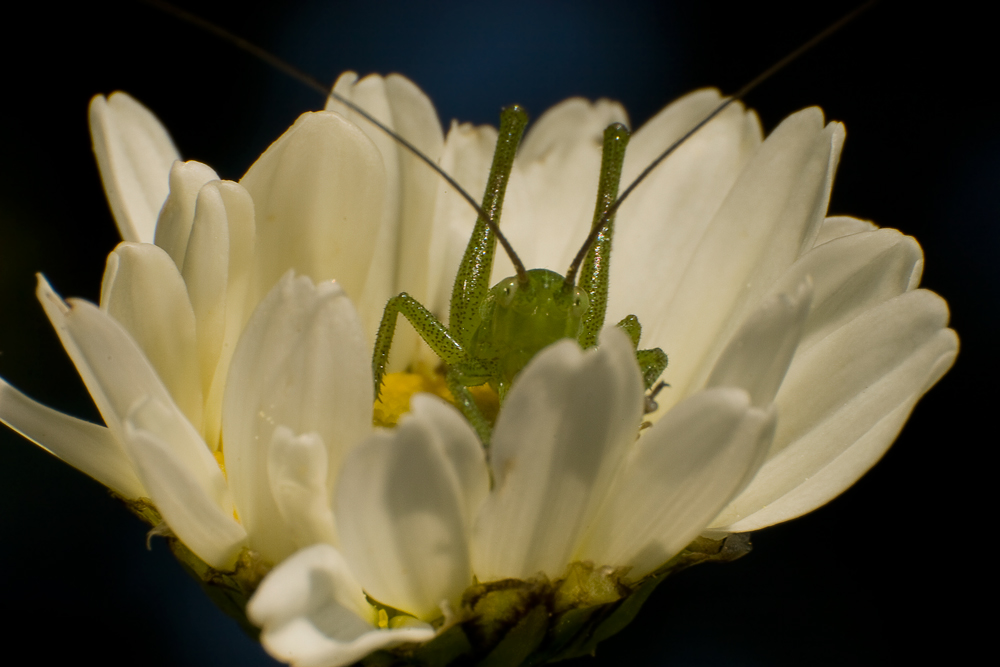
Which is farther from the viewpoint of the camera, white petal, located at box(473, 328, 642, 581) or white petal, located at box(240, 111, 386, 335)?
white petal, located at box(240, 111, 386, 335)

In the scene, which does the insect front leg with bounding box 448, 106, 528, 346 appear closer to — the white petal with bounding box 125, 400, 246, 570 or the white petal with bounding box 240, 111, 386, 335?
the white petal with bounding box 240, 111, 386, 335

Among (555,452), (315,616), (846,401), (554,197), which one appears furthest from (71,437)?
(554,197)

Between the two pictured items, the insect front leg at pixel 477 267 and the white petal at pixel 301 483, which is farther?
the insect front leg at pixel 477 267

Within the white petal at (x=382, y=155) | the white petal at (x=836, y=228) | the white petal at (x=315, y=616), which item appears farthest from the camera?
the white petal at (x=382, y=155)

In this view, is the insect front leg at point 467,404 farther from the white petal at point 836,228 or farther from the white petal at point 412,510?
the white petal at point 836,228

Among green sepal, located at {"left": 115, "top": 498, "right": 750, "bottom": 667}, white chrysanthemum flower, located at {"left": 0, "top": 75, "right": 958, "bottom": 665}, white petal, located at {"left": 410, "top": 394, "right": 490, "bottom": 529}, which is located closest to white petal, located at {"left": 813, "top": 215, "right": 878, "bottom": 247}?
white chrysanthemum flower, located at {"left": 0, "top": 75, "right": 958, "bottom": 665}

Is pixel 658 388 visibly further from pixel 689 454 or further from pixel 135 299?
pixel 135 299

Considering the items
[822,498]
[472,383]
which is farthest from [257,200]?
[822,498]

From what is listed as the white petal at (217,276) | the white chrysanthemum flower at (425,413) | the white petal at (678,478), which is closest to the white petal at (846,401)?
the white chrysanthemum flower at (425,413)
